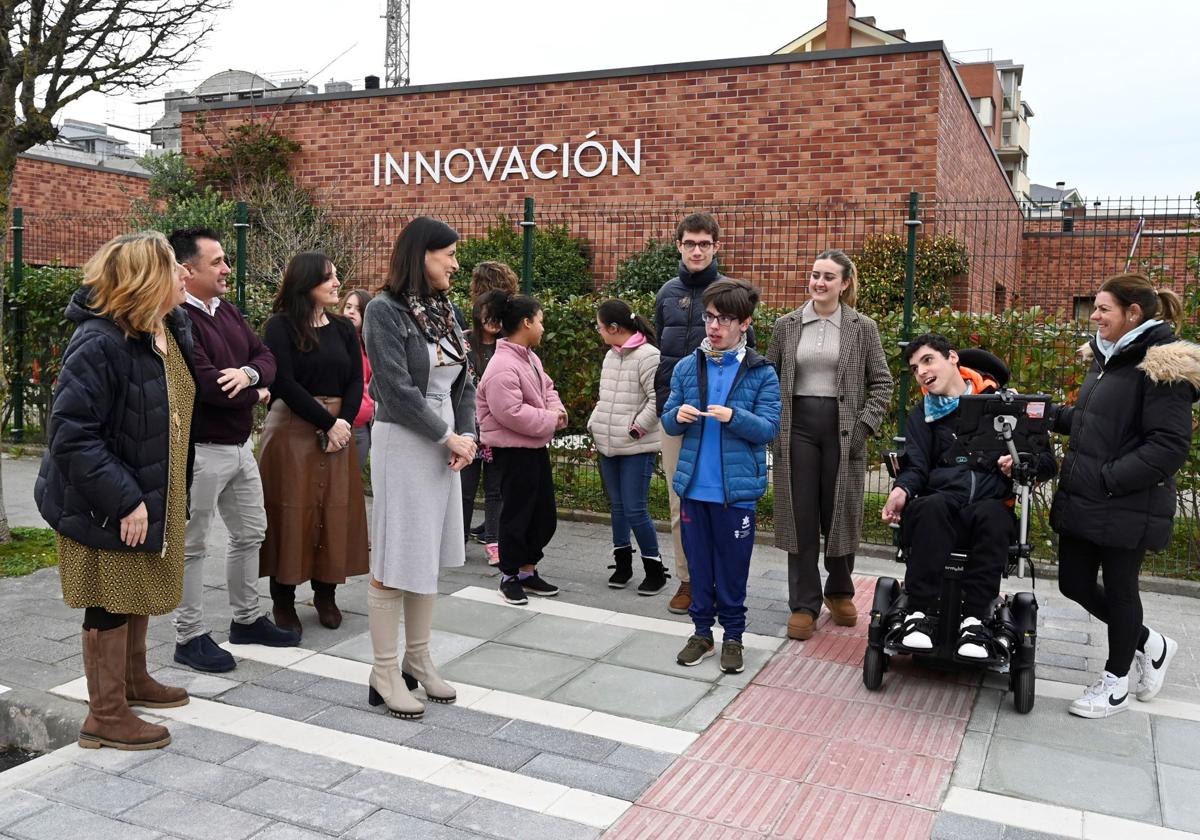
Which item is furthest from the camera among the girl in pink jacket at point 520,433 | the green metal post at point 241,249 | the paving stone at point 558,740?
the green metal post at point 241,249

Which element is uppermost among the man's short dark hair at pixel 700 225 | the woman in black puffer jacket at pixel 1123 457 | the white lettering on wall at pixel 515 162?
the white lettering on wall at pixel 515 162

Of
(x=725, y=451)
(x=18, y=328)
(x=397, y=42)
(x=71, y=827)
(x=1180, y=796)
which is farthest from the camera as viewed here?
(x=397, y=42)

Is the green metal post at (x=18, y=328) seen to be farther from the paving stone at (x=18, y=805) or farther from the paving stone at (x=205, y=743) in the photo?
the paving stone at (x=18, y=805)

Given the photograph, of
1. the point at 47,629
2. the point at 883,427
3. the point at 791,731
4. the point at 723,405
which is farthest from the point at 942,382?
the point at 47,629

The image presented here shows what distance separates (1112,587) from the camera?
14.2 ft

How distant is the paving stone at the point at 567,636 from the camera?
5121mm

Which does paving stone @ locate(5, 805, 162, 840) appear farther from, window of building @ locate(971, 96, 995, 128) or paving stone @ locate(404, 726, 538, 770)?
window of building @ locate(971, 96, 995, 128)

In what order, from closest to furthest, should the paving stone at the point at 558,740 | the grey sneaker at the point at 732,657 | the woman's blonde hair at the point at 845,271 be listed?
the paving stone at the point at 558,740 → the grey sneaker at the point at 732,657 → the woman's blonde hair at the point at 845,271

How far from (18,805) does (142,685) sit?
813mm

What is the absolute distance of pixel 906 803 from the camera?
356 centimetres

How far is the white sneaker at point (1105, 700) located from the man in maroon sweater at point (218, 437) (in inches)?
144

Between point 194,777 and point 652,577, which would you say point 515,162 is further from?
point 194,777

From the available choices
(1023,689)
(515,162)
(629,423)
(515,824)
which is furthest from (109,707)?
(515,162)

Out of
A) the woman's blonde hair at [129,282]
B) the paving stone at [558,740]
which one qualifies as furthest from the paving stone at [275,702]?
the woman's blonde hair at [129,282]
